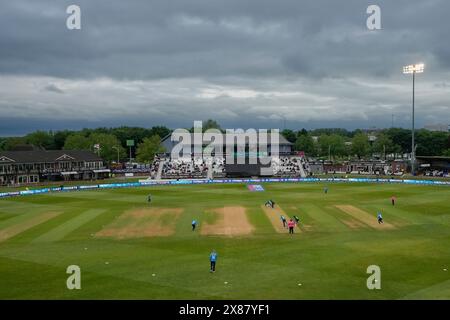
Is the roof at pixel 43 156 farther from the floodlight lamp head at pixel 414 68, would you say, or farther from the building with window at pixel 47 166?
the floodlight lamp head at pixel 414 68

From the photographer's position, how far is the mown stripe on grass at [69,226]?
41406 millimetres

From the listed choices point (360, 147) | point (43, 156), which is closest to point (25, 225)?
point (43, 156)

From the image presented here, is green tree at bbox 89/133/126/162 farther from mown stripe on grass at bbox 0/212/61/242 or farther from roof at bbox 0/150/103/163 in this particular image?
mown stripe on grass at bbox 0/212/61/242

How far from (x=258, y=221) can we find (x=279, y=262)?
1765cm

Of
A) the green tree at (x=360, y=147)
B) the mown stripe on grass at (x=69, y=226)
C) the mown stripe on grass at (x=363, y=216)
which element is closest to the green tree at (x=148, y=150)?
the green tree at (x=360, y=147)

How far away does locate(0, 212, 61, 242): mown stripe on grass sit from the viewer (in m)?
43.3

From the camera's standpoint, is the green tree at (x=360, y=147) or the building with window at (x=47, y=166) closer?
the building with window at (x=47, y=166)

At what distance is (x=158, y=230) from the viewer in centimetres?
4459

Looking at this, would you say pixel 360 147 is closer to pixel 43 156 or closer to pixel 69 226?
pixel 43 156

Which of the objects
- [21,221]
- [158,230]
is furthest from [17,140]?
[158,230]

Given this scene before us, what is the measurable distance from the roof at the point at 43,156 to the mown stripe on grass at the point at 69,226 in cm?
6204

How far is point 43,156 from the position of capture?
388 ft

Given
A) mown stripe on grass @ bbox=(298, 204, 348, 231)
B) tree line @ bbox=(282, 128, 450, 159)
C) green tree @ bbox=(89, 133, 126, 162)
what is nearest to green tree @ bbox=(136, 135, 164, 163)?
green tree @ bbox=(89, 133, 126, 162)

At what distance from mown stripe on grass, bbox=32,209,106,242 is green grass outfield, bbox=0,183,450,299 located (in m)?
0.10
